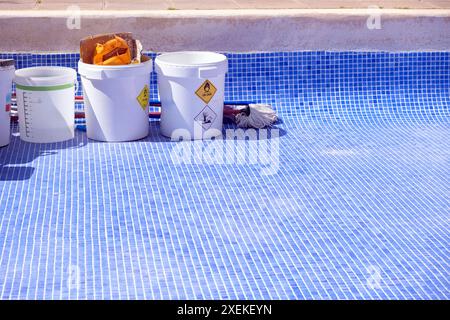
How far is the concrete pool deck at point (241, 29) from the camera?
6.26 metres

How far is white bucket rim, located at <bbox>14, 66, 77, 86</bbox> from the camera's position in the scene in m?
5.47

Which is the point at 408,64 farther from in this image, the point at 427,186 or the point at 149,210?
the point at 149,210

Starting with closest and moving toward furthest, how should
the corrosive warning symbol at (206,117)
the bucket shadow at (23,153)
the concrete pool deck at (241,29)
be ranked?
1. the bucket shadow at (23,153)
2. the corrosive warning symbol at (206,117)
3. the concrete pool deck at (241,29)

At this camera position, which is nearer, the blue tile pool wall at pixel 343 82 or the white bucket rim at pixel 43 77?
the white bucket rim at pixel 43 77

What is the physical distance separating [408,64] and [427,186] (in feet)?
6.68

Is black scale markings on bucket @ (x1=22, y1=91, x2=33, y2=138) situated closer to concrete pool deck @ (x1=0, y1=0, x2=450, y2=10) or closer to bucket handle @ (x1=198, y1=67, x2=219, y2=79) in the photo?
bucket handle @ (x1=198, y1=67, x2=219, y2=79)

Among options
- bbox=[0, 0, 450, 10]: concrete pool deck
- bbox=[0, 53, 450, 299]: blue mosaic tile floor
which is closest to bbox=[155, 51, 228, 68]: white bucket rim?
bbox=[0, 53, 450, 299]: blue mosaic tile floor

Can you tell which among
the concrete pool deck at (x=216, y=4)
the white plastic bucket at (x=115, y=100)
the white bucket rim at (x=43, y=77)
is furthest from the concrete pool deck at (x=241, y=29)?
the white plastic bucket at (x=115, y=100)

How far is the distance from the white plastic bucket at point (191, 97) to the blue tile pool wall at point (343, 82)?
2.40 ft

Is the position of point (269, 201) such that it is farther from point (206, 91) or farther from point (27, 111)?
point (27, 111)

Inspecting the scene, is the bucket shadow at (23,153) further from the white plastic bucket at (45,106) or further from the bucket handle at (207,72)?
the bucket handle at (207,72)

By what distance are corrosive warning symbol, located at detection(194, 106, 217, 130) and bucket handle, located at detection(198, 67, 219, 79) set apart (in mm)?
231

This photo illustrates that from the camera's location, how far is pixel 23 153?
17.8ft
